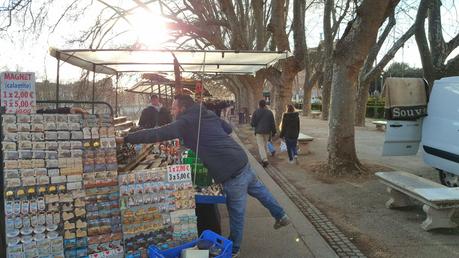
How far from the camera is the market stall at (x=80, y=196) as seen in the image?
3.96 metres

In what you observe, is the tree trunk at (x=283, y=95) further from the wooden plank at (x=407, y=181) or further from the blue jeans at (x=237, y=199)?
the blue jeans at (x=237, y=199)

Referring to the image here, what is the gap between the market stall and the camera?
396 cm

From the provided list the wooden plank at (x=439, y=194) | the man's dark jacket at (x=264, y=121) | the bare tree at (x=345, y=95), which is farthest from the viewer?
the man's dark jacket at (x=264, y=121)

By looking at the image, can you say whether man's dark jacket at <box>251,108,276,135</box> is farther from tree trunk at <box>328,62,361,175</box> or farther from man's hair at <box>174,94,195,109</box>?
man's hair at <box>174,94,195,109</box>

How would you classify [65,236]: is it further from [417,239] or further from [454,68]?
[454,68]

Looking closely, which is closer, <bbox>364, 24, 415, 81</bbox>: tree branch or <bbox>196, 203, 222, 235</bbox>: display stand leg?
<bbox>196, 203, 222, 235</bbox>: display stand leg

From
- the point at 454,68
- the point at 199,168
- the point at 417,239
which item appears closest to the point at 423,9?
the point at 454,68

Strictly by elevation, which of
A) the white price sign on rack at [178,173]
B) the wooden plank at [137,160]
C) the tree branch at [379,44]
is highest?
the tree branch at [379,44]

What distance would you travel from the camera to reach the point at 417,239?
5422 millimetres

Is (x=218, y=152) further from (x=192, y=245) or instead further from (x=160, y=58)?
(x=160, y=58)

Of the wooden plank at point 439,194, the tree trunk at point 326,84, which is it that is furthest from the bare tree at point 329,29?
the wooden plank at point 439,194

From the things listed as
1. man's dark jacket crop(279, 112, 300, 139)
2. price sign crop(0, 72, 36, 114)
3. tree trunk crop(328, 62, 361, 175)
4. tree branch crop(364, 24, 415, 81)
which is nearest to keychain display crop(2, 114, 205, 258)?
price sign crop(0, 72, 36, 114)

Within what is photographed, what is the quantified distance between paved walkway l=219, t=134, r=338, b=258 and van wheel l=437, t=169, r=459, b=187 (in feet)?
10.4

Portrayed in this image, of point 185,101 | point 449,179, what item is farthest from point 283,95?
point 185,101
